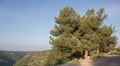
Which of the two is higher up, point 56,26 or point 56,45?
point 56,26

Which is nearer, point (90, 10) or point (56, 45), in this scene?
point (56, 45)

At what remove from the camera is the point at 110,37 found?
3856 centimetres

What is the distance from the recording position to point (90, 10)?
36469 millimetres

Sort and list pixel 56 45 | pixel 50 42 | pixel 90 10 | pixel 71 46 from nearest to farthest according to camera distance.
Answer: pixel 71 46, pixel 56 45, pixel 50 42, pixel 90 10

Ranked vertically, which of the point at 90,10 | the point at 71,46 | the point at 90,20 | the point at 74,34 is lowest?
the point at 71,46

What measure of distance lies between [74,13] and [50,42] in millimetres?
5932

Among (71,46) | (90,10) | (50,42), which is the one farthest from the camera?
(90,10)

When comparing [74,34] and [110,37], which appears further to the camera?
[110,37]

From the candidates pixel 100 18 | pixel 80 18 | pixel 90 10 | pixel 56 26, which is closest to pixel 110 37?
pixel 100 18

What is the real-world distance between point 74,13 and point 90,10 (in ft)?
18.5

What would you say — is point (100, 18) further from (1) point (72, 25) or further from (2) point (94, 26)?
(1) point (72, 25)

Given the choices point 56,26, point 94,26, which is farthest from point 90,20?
point 56,26

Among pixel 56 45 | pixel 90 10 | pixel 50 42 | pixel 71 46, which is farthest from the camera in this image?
pixel 90 10

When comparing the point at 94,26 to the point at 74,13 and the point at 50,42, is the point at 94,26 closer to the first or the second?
the point at 74,13
